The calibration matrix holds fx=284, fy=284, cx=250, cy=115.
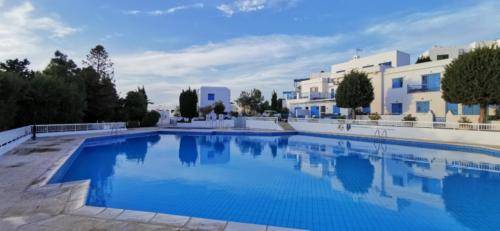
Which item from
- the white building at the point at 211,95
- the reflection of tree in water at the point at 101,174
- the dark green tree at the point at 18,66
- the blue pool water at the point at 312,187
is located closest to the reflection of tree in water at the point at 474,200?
the blue pool water at the point at 312,187

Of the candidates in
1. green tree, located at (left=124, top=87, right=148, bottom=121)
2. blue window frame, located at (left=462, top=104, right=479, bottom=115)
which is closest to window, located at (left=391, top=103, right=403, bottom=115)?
blue window frame, located at (left=462, top=104, right=479, bottom=115)

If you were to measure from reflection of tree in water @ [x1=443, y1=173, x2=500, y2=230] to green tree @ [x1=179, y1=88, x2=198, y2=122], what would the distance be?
3015 centimetres

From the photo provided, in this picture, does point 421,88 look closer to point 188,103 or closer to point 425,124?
point 425,124

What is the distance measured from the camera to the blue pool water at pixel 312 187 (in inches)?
225

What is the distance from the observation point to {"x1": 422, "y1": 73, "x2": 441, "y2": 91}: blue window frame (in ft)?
71.4

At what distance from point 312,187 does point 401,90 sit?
19.9 meters

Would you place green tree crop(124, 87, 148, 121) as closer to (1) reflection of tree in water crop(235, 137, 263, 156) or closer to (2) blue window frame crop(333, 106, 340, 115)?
(1) reflection of tree in water crop(235, 137, 263, 156)

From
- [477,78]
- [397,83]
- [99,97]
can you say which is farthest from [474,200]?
[99,97]

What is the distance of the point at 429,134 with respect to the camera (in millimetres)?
17266

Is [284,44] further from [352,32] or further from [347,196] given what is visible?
[347,196]

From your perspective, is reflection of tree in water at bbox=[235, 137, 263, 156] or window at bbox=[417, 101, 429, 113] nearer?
reflection of tree in water at bbox=[235, 137, 263, 156]

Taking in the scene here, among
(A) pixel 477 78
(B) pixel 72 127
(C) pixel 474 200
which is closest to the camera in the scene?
(C) pixel 474 200

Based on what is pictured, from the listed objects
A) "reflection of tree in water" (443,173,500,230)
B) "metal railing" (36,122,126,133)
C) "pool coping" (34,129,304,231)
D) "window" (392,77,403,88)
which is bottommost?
"reflection of tree in water" (443,173,500,230)

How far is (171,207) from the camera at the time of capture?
20.6 ft
